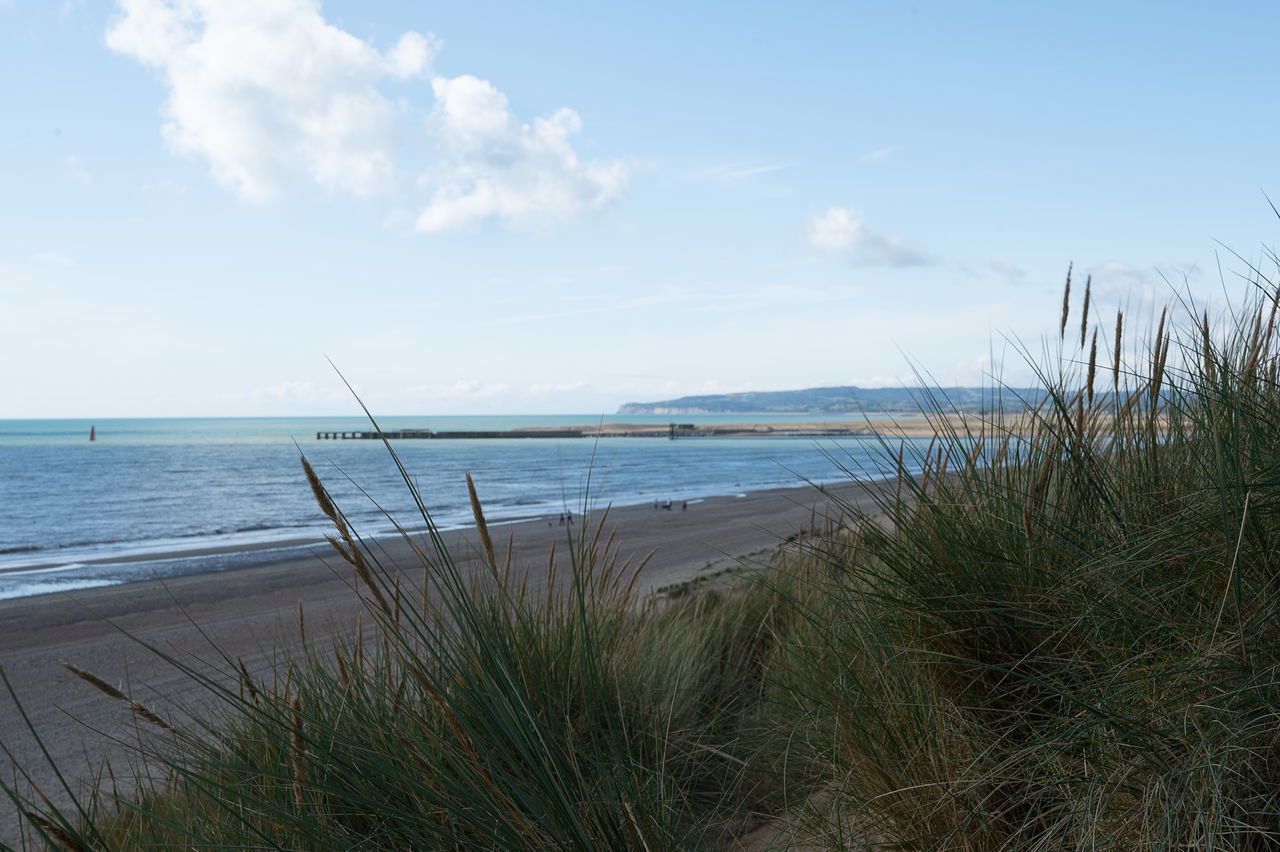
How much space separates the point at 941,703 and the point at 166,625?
9969 millimetres

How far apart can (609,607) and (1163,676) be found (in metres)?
2.55

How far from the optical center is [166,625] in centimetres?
953

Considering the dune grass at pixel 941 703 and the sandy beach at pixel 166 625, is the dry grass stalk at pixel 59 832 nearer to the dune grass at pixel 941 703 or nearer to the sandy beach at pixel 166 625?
the dune grass at pixel 941 703

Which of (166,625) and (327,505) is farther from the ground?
(327,505)

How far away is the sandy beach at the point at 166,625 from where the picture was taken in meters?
5.40

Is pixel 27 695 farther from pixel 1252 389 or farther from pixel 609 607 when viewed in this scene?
pixel 1252 389

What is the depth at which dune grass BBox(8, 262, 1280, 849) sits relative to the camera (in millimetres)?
1515

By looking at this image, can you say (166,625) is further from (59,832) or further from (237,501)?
(237,501)

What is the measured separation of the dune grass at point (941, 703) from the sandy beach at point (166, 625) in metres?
0.55

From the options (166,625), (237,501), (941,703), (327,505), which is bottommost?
(237,501)

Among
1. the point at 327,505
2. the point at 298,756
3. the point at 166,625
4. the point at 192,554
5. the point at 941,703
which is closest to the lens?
the point at 327,505

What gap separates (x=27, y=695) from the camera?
7008 millimetres

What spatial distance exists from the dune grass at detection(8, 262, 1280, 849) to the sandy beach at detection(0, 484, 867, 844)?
546 mm

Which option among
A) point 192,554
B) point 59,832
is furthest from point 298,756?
point 192,554
